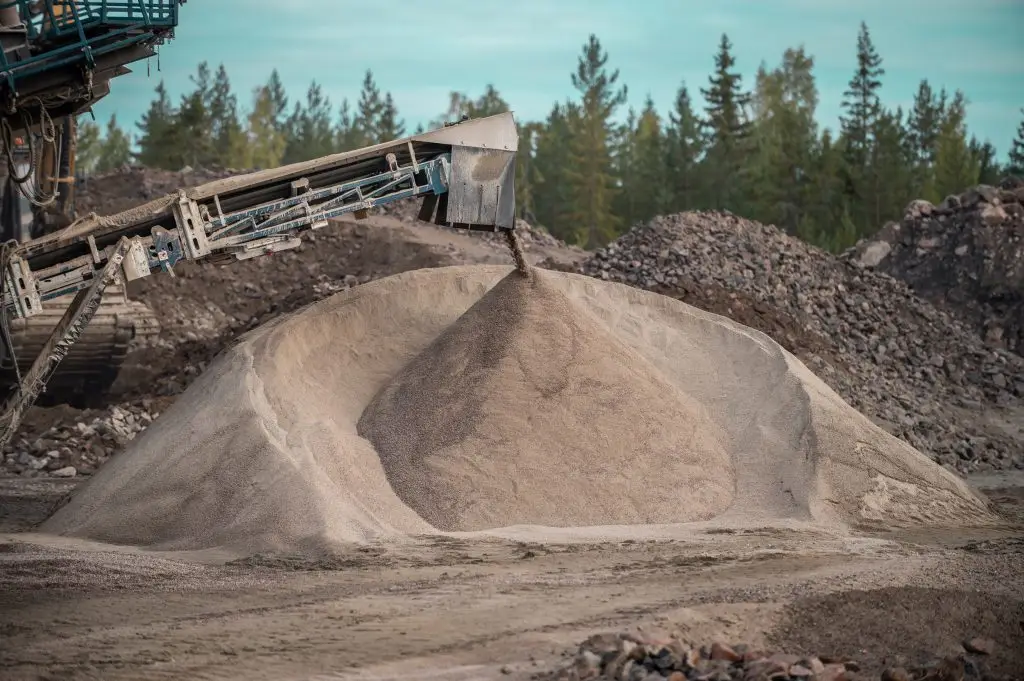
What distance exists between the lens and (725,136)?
60.1 metres

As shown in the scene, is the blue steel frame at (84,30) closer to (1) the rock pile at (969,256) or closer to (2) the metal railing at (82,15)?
(2) the metal railing at (82,15)

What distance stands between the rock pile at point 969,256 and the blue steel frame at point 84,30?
1943cm

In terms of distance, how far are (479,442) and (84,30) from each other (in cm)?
739

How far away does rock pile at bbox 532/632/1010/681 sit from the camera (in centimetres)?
964

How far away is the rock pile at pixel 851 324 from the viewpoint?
2339 centimetres

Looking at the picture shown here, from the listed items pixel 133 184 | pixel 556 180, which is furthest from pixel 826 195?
pixel 133 184

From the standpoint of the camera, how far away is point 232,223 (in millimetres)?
16969

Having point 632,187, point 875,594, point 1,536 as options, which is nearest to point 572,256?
point 1,536

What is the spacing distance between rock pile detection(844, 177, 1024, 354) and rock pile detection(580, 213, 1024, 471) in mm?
4050

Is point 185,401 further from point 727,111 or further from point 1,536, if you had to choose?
point 727,111

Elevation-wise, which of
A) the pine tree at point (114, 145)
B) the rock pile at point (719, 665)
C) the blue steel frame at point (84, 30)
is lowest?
the pine tree at point (114, 145)

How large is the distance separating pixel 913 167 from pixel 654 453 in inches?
2031

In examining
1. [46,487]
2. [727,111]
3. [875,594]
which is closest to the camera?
[875,594]

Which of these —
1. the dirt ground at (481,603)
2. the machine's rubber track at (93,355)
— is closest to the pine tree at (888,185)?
the machine's rubber track at (93,355)
